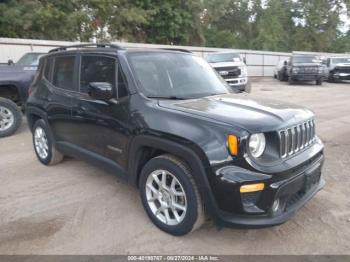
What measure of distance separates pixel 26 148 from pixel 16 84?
5.85 ft

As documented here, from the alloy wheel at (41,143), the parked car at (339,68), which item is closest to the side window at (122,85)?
the alloy wheel at (41,143)

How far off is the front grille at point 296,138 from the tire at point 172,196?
0.89m

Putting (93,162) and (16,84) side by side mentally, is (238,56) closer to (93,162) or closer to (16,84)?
(16,84)

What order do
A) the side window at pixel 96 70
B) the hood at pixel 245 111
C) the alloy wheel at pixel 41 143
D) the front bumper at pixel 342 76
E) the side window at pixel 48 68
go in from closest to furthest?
the hood at pixel 245 111 → the side window at pixel 96 70 → the side window at pixel 48 68 → the alloy wheel at pixel 41 143 → the front bumper at pixel 342 76

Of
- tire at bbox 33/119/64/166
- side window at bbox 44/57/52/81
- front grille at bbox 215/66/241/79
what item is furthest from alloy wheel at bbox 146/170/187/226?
front grille at bbox 215/66/241/79

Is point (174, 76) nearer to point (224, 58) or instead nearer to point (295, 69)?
point (224, 58)

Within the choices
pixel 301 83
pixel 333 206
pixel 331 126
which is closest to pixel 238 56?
pixel 331 126

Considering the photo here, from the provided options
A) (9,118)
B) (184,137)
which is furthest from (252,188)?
(9,118)

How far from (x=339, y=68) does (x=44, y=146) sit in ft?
72.6

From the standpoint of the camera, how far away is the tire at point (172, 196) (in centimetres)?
308

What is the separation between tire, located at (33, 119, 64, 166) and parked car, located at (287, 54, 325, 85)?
18098mm

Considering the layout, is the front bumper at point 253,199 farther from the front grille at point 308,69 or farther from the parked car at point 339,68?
the parked car at point 339,68

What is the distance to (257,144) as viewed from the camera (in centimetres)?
297

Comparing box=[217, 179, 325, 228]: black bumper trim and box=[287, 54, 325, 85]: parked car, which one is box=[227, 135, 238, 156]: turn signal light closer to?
box=[217, 179, 325, 228]: black bumper trim
